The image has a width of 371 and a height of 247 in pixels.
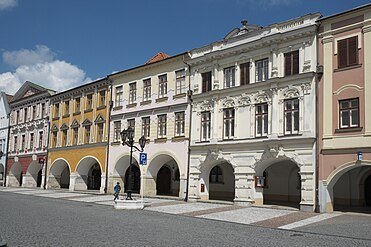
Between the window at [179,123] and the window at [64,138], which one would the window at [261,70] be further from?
the window at [64,138]

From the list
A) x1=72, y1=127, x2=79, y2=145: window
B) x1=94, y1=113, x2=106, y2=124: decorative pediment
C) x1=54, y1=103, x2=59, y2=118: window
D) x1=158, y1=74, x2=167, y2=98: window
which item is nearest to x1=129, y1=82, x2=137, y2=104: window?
x1=158, y1=74, x2=167, y2=98: window

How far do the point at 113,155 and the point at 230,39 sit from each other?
1364 centimetres

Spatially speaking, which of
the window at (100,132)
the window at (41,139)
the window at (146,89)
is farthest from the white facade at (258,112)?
the window at (41,139)

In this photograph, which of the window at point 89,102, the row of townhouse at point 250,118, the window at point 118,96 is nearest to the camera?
the row of townhouse at point 250,118

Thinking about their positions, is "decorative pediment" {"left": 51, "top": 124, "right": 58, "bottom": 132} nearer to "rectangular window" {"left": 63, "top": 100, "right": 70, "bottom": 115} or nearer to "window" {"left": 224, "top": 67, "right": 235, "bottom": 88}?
"rectangular window" {"left": 63, "top": 100, "right": 70, "bottom": 115}

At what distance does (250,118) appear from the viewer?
24328 mm

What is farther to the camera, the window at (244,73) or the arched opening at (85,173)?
the arched opening at (85,173)

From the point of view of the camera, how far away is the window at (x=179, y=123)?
28.9 metres

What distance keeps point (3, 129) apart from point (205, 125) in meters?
32.7

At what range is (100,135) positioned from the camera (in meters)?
35.8

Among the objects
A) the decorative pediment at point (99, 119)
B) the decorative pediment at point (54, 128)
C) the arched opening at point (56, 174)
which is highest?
the decorative pediment at point (99, 119)

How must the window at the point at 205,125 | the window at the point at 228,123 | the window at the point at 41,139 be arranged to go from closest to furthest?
the window at the point at 228,123 → the window at the point at 205,125 → the window at the point at 41,139

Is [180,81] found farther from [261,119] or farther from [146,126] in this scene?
[261,119]

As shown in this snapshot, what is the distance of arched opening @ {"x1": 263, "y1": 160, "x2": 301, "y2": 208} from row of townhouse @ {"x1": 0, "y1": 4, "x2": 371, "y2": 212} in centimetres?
6
